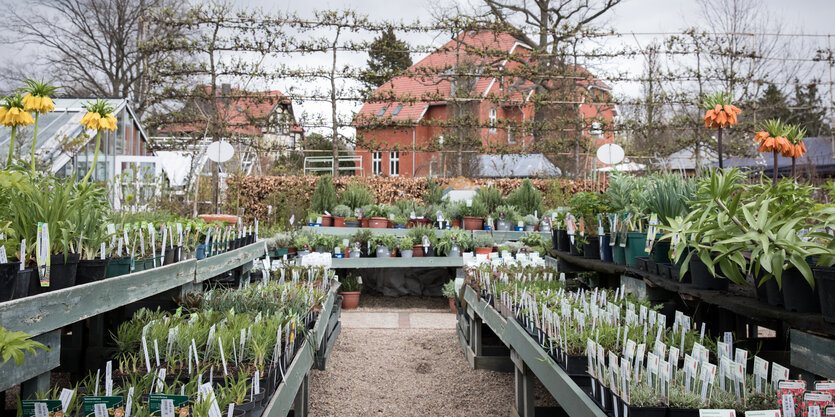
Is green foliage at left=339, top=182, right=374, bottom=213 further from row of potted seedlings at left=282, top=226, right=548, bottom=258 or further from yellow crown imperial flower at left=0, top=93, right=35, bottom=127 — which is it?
yellow crown imperial flower at left=0, top=93, right=35, bottom=127

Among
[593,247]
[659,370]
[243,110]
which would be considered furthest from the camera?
[243,110]

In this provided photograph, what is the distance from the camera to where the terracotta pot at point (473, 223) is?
26.8 feet

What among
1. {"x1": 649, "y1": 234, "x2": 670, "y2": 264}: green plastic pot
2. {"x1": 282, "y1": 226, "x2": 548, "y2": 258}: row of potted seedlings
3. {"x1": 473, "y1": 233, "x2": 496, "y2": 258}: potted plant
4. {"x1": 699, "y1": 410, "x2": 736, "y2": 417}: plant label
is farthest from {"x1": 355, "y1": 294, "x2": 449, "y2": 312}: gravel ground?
{"x1": 699, "y1": 410, "x2": 736, "y2": 417}: plant label

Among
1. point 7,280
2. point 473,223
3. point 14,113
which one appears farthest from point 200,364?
point 473,223

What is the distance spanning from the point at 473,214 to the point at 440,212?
0.55 meters

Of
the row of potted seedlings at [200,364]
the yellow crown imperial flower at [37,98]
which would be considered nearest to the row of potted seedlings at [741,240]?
the row of potted seedlings at [200,364]

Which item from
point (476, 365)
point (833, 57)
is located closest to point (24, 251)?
point (476, 365)

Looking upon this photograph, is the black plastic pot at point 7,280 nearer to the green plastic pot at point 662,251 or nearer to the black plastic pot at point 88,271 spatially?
the black plastic pot at point 88,271

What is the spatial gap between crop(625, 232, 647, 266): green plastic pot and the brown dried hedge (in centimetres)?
704

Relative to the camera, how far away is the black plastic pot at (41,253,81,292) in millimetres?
2143

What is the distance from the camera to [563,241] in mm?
4387

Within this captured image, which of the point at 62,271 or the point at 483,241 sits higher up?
the point at 62,271

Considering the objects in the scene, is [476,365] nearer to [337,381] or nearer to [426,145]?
A: [337,381]

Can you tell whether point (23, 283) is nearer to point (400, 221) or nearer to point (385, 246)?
point (385, 246)
